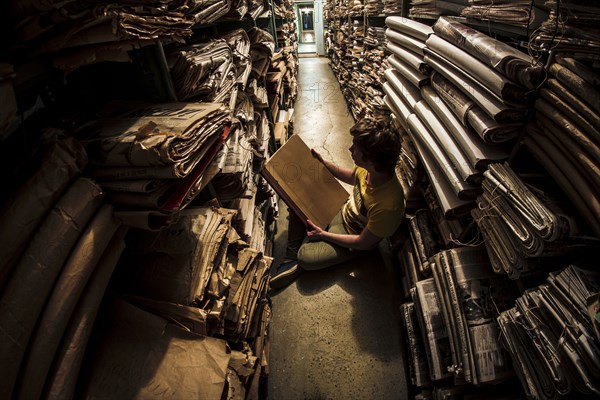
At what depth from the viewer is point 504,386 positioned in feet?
4.44

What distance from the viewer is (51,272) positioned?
688 millimetres

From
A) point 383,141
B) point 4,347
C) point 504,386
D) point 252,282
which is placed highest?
point 4,347

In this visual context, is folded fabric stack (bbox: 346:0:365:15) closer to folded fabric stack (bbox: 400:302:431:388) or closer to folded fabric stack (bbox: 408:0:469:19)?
folded fabric stack (bbox: 408:0:469:19)

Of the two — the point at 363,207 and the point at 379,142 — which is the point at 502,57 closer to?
the point at 379,142

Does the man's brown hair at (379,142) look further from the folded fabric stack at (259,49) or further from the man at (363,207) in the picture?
the folded fabric stack at (259,49)

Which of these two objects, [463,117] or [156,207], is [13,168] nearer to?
[156,207]

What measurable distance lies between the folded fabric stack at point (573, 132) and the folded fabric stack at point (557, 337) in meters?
0.21

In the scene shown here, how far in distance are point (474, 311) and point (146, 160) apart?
62.6 inches

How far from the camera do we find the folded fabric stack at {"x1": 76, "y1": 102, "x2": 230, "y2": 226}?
2.74ft

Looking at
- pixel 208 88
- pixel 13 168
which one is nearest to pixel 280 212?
pixel 208 88

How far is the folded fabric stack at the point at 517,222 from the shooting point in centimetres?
96

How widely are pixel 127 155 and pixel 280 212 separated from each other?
281cm

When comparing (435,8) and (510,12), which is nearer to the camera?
(510,12)

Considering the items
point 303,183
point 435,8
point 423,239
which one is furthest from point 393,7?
point 423,239
